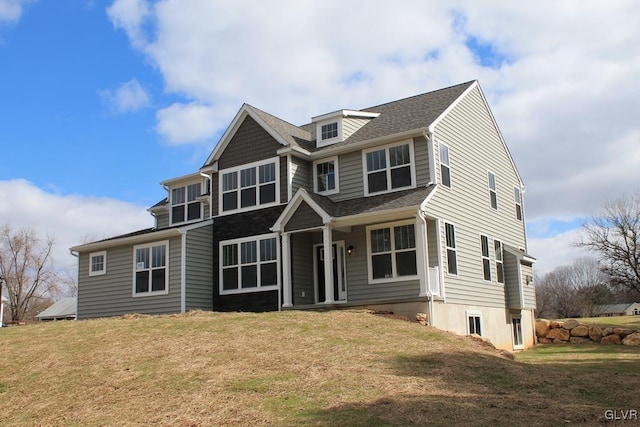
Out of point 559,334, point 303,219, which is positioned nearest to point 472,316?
point 303,219

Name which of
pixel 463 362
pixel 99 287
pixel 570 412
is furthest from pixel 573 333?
pixel 99 287

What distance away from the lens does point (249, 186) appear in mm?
22953

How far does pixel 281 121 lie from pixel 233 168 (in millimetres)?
2820

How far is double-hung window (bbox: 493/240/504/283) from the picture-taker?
78.4 ft

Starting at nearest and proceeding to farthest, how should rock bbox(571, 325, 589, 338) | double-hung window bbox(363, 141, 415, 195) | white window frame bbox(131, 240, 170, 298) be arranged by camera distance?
double-hung window bbox(363, 141, 415, 195)
white window frame bbox(131, 240, 170, 298)
rock bbox(571, 325, 589, 338)

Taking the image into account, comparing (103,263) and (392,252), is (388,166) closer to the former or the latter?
(392,252)

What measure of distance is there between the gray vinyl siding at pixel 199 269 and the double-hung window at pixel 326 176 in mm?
4604

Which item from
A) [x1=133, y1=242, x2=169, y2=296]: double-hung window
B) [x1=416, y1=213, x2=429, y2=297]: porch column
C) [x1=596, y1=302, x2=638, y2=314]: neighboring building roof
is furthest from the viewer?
[x1=596, y1=302, x2=638, y2=314]: neighboring building roof

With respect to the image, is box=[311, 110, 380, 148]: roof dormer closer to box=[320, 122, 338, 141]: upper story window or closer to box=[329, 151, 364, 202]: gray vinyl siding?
box=[320, 122, 338, 141]: upper story window

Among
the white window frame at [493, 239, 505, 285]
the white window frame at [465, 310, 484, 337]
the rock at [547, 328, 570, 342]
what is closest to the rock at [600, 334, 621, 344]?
the rock at [547, 328, 570, 342]

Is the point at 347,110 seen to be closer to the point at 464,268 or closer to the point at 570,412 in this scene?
the point at 464,268

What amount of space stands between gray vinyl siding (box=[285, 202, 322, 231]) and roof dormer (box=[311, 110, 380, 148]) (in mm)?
3417

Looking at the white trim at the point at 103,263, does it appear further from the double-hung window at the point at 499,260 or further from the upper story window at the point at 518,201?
the upper story window at the point at 518,201

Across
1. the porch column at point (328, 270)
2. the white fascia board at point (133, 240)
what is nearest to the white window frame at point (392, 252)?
the porch column at point (328, 270)
